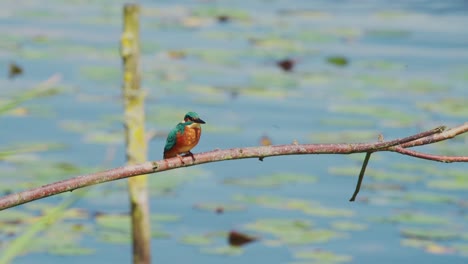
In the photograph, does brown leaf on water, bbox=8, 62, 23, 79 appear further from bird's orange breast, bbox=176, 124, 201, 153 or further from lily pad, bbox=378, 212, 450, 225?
bird's orange breast, bbox=176, 124, 201, 153

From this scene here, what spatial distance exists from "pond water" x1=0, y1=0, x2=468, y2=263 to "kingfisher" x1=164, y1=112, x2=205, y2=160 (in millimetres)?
477

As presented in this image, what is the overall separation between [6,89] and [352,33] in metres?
4.07

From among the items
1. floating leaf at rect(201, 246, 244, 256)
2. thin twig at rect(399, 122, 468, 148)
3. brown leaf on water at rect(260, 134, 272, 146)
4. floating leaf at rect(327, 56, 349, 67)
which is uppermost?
floating leaf at rect(327, 56, 349, 67)

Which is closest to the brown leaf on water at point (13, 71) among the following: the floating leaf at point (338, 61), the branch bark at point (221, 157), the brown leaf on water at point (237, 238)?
the floating leaf at point (338, 61)

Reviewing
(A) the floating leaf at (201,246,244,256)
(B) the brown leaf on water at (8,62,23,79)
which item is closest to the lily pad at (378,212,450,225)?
(A) the floating leaf at (201,246,244,256)

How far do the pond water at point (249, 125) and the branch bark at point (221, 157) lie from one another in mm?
726

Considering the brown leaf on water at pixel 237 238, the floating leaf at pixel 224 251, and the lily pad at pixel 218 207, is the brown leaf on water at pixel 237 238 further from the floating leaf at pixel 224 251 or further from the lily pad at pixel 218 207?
the lily pad at pixel 218 207

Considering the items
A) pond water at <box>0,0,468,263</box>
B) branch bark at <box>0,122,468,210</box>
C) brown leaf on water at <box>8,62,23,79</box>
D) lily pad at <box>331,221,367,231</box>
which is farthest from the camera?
brown leaf on water at <box>8,62,23,79</box>

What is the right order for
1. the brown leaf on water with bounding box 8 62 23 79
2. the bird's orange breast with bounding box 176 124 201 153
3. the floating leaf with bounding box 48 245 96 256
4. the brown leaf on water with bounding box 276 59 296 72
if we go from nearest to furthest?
the bird's orange breast with bounding box 176 124 201 153
the floating leaf with bounding box 48 245 96 256
the brown leaf on water with bounding box 8 62 23 79
the brown leaf on water with bounding box 276 59 296 72

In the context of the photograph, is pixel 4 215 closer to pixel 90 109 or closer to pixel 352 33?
pixel 90 109

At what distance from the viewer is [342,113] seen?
786cm

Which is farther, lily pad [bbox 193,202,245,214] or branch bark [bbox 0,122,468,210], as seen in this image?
lily pad [bbox 193,202,245,214]

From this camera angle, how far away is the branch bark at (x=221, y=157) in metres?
1.43

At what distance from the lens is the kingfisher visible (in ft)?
5.90
